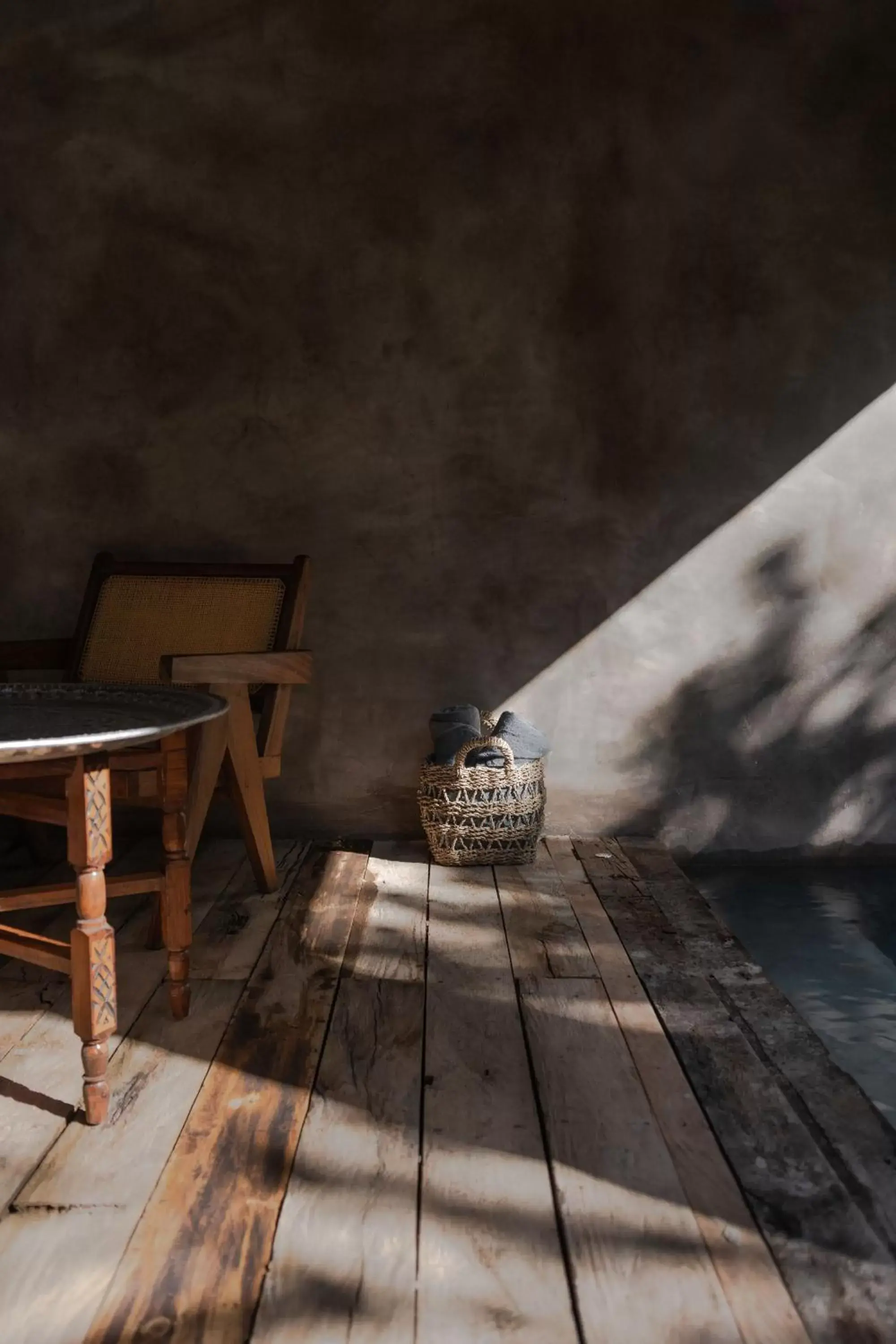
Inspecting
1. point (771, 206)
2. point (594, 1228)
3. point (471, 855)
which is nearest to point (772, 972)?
point (471, 855)

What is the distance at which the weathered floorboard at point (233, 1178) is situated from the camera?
134cm

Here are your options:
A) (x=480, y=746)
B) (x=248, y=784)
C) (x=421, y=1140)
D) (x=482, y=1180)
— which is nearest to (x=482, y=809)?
(x=480, y=746)

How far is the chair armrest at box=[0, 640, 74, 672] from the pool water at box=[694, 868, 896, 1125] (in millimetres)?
2035

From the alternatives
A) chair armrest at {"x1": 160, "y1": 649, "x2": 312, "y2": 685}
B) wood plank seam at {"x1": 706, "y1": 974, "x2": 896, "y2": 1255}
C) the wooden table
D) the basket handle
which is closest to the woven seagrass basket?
the basket handle

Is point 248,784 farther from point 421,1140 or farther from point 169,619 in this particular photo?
point 421,1140

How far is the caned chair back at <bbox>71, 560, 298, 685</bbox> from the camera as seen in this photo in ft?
10.9

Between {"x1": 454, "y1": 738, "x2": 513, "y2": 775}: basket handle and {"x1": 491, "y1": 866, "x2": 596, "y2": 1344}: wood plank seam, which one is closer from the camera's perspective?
{"x1": 491, "y1": 866, "x2": 596, "y2": 1344}: wood plank seam

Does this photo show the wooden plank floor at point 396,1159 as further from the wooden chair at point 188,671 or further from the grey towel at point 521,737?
the grey towel at point 521,737

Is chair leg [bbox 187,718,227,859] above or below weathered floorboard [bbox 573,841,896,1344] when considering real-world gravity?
above

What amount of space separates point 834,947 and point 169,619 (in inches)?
81.3

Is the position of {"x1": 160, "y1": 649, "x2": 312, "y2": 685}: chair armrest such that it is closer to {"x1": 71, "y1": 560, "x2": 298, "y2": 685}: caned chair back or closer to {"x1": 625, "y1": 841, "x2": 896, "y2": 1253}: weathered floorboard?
{"x1": 71, "y1": 560, "x2": 298, "y2": 685}: caned chair back

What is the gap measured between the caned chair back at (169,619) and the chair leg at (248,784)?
0.37 m

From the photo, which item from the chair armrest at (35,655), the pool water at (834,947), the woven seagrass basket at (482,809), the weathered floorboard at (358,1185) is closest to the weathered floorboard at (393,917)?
the weathered floorboard at (358,1185)

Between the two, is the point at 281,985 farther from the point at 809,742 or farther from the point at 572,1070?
the point at 809,742
